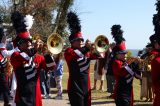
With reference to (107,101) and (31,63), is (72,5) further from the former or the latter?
(31,63)

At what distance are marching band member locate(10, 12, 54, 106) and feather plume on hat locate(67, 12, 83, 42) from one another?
4.90 feet

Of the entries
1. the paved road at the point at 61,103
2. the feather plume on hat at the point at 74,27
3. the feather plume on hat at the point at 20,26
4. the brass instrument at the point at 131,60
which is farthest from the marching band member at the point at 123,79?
the paved road at the point at 61,103

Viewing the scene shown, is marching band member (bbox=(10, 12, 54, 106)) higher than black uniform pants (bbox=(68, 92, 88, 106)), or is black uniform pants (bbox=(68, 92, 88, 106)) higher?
marching band member (bbox=(10, 12, 54, 106))

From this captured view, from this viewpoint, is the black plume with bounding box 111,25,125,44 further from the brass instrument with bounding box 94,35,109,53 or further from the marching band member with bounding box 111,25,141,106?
the marching band member with bounding box 111,25,141,106

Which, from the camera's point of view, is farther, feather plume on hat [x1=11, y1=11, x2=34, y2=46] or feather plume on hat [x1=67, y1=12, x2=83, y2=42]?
feather plume on hat [x1=67, y1=12, x2=83, y2=42]

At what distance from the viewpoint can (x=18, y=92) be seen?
7945mm

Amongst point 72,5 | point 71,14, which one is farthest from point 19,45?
point 72,5

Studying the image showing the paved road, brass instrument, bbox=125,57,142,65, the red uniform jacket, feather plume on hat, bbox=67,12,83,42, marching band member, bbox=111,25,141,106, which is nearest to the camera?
the red uniform jacket

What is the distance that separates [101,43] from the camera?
10.2 meters

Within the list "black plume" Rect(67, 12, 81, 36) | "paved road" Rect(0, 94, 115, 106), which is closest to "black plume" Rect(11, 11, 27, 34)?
"black plume" Rect(67, 12, 81, 36)

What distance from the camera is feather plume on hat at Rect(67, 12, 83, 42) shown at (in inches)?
367

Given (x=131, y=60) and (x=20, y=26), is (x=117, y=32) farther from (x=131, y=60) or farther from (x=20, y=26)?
(x=20, y=26)

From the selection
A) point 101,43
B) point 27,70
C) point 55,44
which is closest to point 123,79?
point 101,43

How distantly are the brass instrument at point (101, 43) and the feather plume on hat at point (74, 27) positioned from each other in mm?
576
